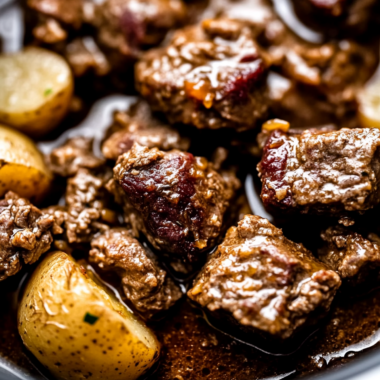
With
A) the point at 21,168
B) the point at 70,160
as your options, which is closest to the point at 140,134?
the point at 70,160

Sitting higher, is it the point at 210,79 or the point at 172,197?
the point at 210,79

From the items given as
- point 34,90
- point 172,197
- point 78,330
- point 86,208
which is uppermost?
point 34,90

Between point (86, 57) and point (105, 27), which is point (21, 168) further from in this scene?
point (105, 27)

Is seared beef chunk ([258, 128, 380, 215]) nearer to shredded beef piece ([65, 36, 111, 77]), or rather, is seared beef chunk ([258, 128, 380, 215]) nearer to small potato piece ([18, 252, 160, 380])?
small potato piece ([18, 252, 160, 380])

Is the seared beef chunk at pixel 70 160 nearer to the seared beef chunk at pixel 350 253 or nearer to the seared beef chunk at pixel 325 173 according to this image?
the seared beef chunk at pixel 325 173

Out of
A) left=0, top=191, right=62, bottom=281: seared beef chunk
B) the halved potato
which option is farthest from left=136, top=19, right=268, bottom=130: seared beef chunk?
left=0, top=191, right=62, bottom=281: seared beef chunk

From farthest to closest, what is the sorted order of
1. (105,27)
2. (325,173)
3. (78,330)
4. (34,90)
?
(105,27) → (34,90) → (325,173) → (78,330)
